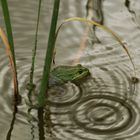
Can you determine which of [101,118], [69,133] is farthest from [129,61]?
[69,133]

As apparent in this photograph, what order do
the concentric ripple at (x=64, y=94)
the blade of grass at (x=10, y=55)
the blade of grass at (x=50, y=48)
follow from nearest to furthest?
the blade of grass at (x=50, y=48), the blade of grass at (x=10, y=55), the concentric ripple at (x=64, y=94)

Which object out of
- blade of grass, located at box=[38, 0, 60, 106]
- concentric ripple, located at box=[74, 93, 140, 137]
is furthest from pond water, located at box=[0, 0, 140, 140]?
blade of grass, located at box=[38, 0, 60, 106]

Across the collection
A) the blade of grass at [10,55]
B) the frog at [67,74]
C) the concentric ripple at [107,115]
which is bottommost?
the concentric ripple at [107,115]

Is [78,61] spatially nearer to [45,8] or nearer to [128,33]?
[128,33]

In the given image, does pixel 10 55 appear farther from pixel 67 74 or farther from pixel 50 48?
pixel 67 74

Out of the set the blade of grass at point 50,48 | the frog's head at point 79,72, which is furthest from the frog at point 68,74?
the blade of grass at point 50,48

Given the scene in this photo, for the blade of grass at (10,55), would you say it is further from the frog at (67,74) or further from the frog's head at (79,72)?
the frog's head at (79,72)

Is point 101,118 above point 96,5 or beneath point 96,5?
beneath

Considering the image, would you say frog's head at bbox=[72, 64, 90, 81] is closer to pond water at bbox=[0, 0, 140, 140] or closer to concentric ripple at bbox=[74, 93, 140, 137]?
pond water at bbox=[0, 0, 140, 140]
